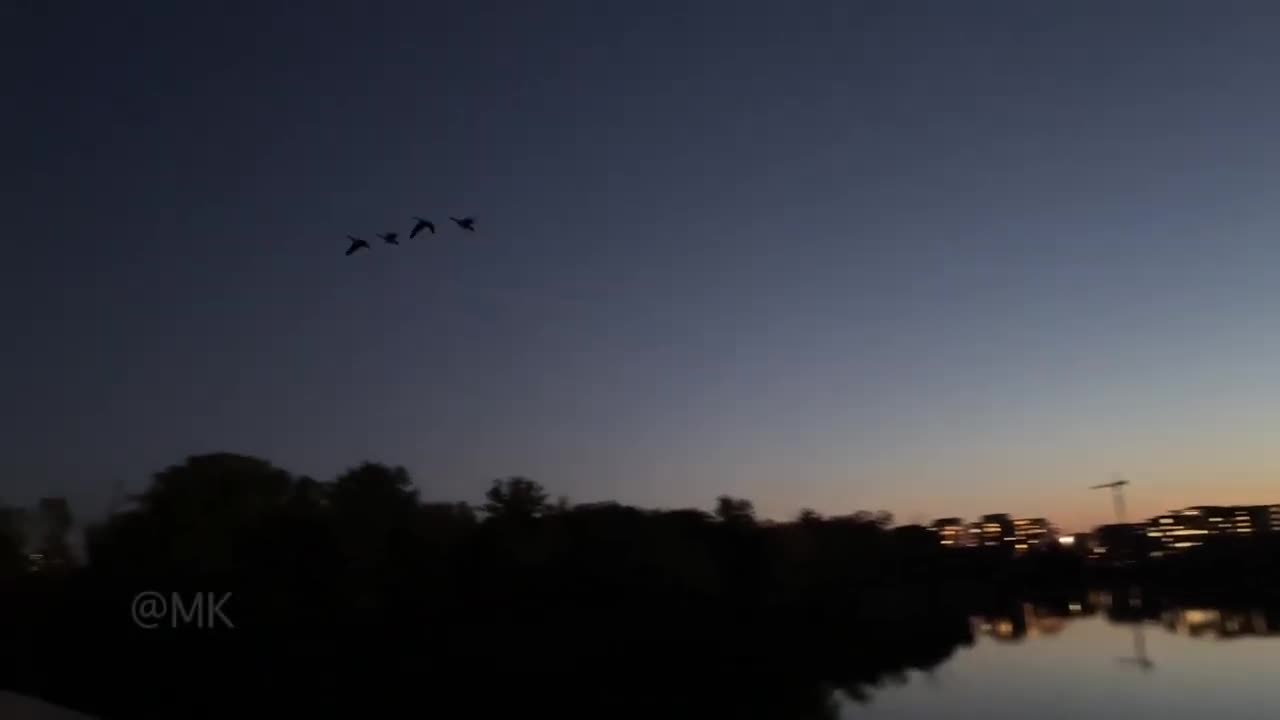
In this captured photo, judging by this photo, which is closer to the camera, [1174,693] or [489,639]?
[1174,693]

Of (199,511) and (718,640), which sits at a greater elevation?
(199,511)

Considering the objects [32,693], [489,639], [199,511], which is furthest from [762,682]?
[199,511]

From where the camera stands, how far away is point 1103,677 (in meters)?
26.0

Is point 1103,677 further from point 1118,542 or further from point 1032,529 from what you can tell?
point 1032,529

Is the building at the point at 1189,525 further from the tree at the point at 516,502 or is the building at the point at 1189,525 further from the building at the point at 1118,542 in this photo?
the tree at the point at 516,502

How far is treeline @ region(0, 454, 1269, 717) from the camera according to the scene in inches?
900

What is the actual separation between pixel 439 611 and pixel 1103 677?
1901 centimetres

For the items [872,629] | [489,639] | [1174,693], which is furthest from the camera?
[872,629]

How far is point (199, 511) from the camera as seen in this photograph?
34250 millimetres

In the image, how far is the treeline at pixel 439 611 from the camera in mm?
22859

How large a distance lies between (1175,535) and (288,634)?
11764cm

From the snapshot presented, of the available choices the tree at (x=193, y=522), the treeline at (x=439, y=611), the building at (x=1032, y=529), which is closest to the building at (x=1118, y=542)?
the building at (x=1032, y=529)

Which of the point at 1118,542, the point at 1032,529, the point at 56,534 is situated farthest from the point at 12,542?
the point at 1032,529

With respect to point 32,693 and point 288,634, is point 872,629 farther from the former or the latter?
point 32,693
